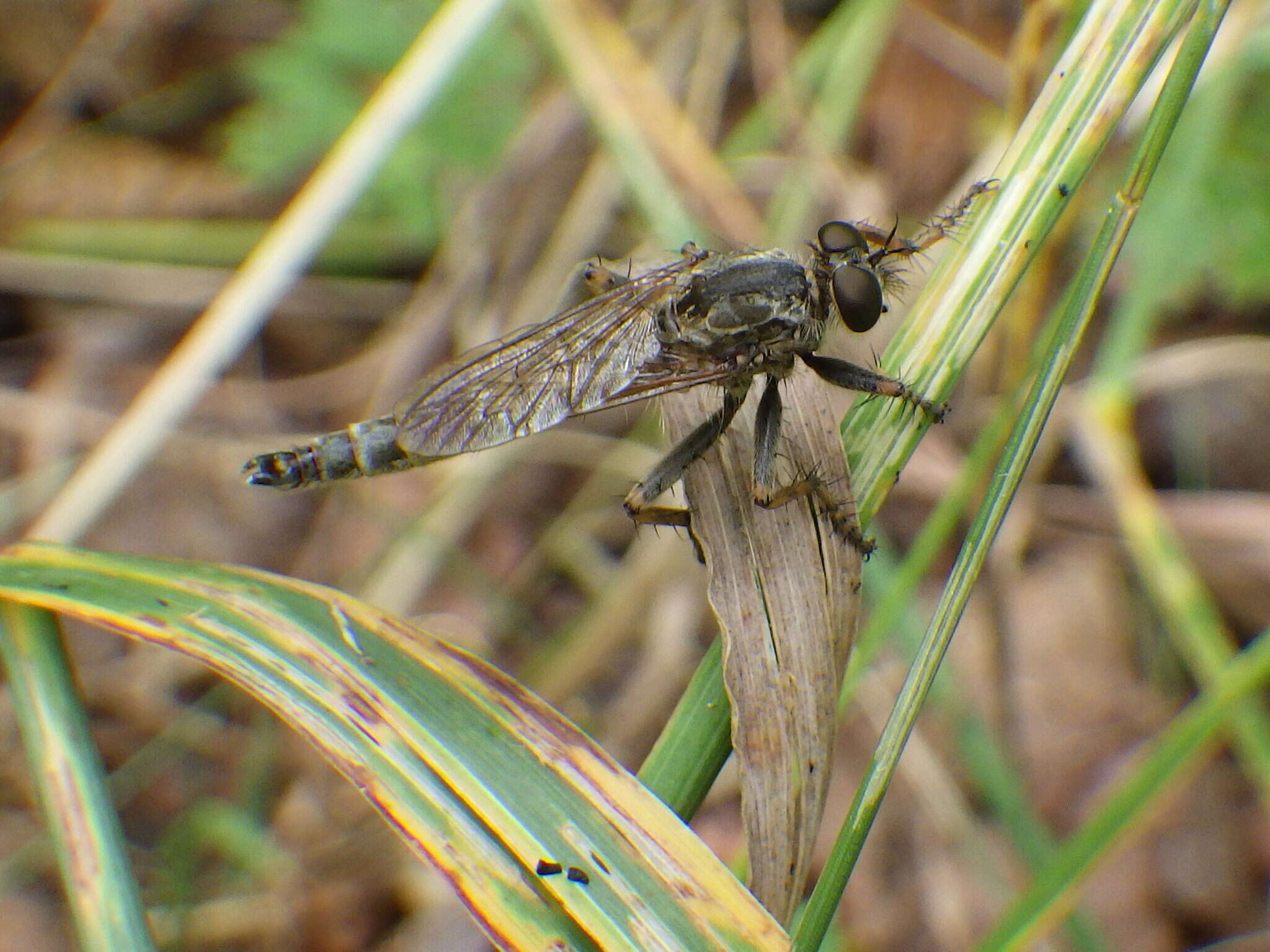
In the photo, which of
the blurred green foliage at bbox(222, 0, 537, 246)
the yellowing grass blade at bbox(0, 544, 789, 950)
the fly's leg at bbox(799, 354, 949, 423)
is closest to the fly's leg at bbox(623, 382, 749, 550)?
the fly's leg at bbox(799, 354, 949, 423)

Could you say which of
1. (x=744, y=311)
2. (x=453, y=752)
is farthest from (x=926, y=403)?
(x=453, y=752)

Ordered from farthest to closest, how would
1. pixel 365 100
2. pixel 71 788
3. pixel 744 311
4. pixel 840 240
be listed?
pixel 365 100 < pixel 840 240 < pixel 744 311 < pixel 71 788

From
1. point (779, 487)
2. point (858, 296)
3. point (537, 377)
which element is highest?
point (537, 377)

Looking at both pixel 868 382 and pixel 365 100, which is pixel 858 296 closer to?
pixel 868 382

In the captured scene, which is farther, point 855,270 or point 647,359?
point 647,359

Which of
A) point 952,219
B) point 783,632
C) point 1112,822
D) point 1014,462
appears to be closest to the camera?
point 1014,462

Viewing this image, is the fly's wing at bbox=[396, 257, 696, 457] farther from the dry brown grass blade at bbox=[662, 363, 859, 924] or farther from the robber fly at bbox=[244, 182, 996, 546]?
the dry brown grass blade at bbox=[662, 363, 859, 924]

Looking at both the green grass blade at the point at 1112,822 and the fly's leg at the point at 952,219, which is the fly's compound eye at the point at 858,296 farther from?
the green grass blade at the point at 1112,822
